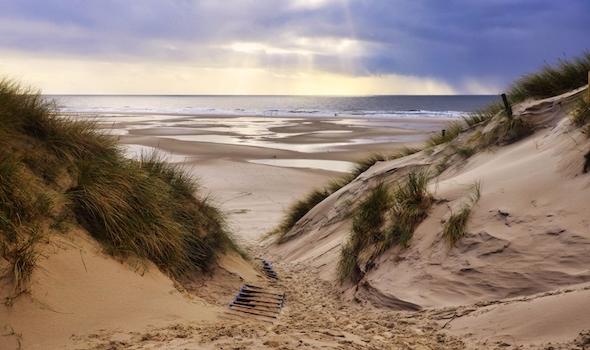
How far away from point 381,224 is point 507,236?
60.8 inches

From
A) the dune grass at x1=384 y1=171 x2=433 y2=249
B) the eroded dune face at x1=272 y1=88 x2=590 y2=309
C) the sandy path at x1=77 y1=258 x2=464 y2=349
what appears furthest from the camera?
the dune grass at x1=384 y1=171 x2=433 y2=249

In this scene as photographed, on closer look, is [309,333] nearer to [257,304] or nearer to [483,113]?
[257,304]

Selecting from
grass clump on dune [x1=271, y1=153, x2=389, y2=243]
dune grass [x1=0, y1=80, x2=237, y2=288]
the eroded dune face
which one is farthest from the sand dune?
grass clump on dune [x1=271, y1=153, x2=389, y2=243]

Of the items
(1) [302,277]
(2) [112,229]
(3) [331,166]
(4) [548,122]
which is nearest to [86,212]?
(2) [112,229]

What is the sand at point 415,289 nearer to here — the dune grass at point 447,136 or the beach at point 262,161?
the dune grass at point 447,136

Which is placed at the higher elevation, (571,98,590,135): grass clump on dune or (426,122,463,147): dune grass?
(426,122,463,147): dune grass

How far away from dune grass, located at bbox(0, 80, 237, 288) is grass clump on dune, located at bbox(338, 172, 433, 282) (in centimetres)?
151

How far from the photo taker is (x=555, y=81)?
779cm

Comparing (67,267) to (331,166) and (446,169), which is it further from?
(331,166)

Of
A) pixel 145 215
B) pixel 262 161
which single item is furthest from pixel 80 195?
pixel 262 161

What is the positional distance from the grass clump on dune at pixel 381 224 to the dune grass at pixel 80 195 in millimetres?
1510

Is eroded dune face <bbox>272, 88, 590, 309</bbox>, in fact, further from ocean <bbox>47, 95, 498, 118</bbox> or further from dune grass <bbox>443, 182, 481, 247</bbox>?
ocean <bbox>47, 95, 498, 118</bbox>

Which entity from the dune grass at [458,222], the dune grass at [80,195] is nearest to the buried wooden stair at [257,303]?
the dune grass at [80,195]

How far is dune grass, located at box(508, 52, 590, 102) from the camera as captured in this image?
759cm
